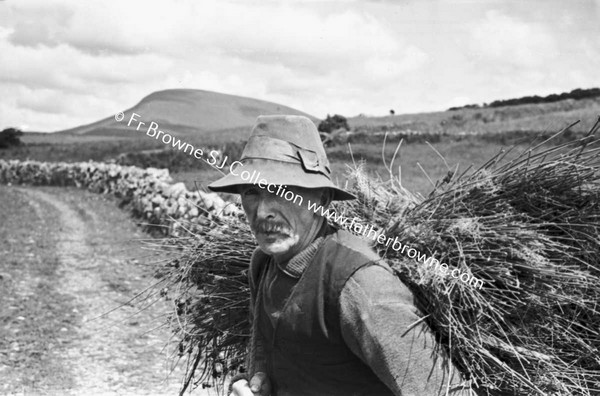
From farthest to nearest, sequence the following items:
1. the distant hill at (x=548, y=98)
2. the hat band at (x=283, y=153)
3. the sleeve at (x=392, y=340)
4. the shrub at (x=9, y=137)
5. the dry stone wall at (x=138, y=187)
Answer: the distant hill at (x=548, y=98) < the shrub at (x=9, y=137) < the dry stone wall at (x=138, y=187) < the hat band at (x=283, y=153) < the sleeve at (x=392, y=340)

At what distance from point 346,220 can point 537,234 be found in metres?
0.83

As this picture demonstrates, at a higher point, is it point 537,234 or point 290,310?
point 537,234

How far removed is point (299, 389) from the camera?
2547 millimetres

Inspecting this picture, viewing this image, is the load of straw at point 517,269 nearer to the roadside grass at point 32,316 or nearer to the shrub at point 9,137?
the roadside grass at point 32,316

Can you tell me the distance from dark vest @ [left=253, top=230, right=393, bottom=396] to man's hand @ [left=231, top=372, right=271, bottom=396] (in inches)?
3.5

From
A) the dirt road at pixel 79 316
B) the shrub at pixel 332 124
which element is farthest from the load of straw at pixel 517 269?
the shrub at pixel 332 124

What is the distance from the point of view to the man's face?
2.50 meters

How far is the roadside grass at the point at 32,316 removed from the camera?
245 inches

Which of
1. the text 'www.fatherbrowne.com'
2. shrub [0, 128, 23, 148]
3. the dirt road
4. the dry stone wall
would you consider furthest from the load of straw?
shrub [0, 128, 23, 148]

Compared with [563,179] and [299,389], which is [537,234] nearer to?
[563,179]

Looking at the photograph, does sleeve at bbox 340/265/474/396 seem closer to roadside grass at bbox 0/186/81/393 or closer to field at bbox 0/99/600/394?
field at bbox 0/99/600/394

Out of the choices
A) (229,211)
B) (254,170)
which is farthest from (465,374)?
(229,211)

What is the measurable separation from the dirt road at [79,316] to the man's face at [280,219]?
3.08 feet

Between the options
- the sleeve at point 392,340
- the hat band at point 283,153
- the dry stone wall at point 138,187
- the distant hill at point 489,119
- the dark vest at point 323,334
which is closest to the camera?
the sleeve at point 392,340
